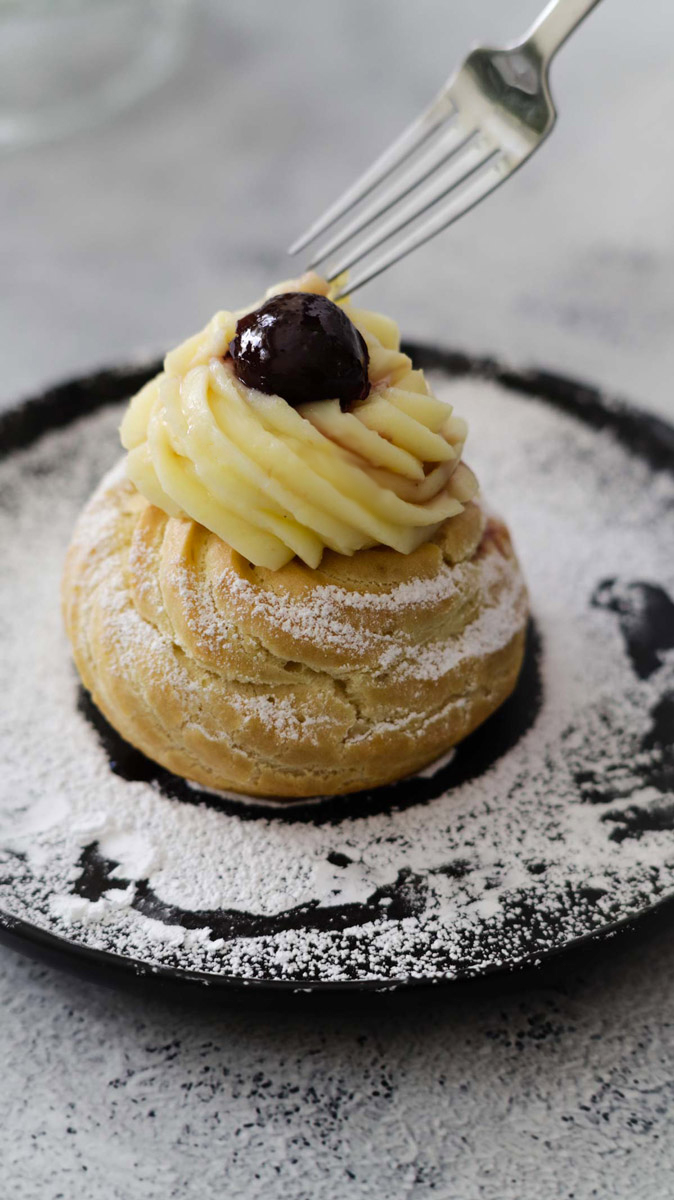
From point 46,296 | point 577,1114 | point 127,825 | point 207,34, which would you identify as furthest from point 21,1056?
point 207,34

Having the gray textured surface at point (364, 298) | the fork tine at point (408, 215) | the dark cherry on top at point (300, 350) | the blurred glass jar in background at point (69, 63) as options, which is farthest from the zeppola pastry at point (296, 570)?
the blurred glass jar in background at point (69, 63)

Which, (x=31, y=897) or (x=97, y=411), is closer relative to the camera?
(x=31, y=897)

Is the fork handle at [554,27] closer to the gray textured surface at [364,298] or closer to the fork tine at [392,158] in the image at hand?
the fork tine at [392,158]

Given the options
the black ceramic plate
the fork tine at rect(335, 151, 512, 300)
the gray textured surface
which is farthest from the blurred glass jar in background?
the fork tine at rect(335, 151, 512, 300)

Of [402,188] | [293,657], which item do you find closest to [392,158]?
[402,188]

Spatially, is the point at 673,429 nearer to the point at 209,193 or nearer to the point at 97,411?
the point at 97,411

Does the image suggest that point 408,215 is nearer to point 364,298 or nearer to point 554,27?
point 554,27

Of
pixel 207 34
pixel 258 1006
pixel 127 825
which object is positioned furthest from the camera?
pixel 207 34

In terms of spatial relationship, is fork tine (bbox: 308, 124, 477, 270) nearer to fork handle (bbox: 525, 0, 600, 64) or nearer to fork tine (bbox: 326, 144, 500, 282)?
fork tine (bbox: 326, 144, 500, 282)
